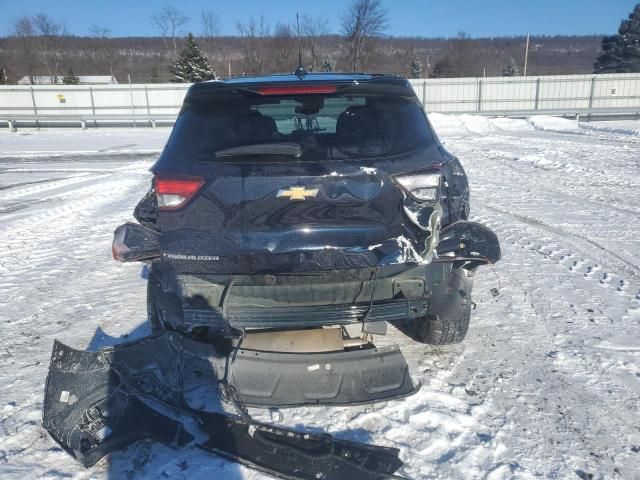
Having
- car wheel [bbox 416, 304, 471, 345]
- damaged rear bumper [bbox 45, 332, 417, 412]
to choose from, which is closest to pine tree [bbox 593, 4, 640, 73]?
car wheel [bbox 416, 304, 471, 345]

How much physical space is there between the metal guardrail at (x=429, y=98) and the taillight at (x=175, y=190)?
22955 mm

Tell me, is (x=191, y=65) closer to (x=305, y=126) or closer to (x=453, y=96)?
(x=453, y=96)

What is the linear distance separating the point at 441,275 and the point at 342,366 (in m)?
0.75

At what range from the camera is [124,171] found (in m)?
12.4

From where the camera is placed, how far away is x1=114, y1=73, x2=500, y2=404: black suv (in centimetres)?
258

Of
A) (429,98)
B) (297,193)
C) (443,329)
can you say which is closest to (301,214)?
(297,193)

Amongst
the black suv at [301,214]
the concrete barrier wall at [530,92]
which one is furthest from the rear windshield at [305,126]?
the concrete barrier wall at [530,92]

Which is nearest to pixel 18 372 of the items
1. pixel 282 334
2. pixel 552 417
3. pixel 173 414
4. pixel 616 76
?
pixel 173 414

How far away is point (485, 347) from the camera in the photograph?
3.64 m

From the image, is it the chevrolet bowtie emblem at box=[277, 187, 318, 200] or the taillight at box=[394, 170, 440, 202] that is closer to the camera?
the chevrolet bowtie emblem at box=[277, 187, 318, 200]

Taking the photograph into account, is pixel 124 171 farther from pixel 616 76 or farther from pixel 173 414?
pixel 616 76

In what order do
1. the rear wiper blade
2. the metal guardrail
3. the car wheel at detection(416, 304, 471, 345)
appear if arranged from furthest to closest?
the metal guardrail
the car wheel at detection(416, 304, 471, 345)
the rear wiper blade

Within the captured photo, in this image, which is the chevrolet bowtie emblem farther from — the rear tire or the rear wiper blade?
the rear tire

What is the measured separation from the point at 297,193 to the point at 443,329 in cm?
160
